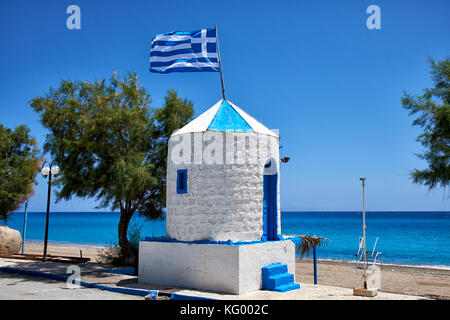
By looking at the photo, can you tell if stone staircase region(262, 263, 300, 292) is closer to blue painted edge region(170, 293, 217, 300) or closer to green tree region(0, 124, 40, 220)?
blue painted edge region(170, 293, 217, 300)

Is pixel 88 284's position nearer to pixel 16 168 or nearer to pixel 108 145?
pixel 108 145

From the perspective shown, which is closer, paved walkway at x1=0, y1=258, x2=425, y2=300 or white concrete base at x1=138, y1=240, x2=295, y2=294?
paved walkway at x1=0, y1=258, x2=425, y2=300

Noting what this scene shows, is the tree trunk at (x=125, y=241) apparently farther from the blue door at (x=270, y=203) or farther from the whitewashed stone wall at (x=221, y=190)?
the blue door at (x=270, y=203)

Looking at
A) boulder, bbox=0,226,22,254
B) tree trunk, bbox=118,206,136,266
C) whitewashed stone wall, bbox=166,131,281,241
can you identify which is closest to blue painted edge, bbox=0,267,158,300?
whitewashed stone wall, bbox=166,131,281,241

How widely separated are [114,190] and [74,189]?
2.45m

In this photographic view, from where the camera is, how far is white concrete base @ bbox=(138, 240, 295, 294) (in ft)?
36.5

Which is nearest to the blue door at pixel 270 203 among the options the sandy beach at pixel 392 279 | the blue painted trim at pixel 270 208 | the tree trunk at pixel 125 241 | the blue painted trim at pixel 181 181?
the blue painted trim at pixel 270 208

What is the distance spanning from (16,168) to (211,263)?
17098 mm

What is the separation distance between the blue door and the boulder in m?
16.4

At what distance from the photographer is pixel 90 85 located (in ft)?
58.4

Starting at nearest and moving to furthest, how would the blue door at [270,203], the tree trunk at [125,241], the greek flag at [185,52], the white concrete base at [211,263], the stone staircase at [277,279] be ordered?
the white concrete base at [211,263], the stone staircase at [277,279], the blue door at [270,203], the greek flag at [185,52], the tree trunk at [125,241]

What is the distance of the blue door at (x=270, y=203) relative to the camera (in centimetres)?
1305

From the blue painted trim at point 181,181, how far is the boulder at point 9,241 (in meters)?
14.4
